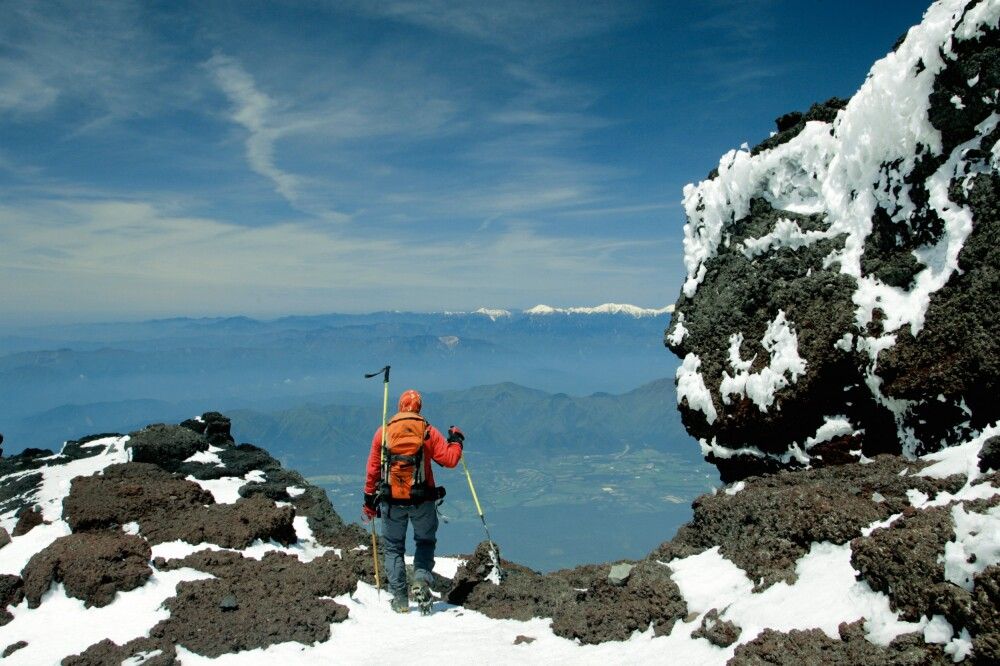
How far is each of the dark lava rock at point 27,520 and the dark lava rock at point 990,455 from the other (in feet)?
62.5

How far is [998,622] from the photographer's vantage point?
4969 millimetres

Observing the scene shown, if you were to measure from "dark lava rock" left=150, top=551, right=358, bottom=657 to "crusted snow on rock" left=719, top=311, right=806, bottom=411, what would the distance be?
29.4 feet

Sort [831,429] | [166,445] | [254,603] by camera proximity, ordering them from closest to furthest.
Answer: [254,603], [831,429], [166,445]

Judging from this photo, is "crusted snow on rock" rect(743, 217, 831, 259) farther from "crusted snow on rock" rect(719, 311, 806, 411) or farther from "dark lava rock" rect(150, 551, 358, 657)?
"dark lava rock" rect(150, 551, 358, 657)

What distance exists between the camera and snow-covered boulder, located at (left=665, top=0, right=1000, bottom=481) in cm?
955

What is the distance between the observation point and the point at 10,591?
472 inches

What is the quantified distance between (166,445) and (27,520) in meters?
5.53

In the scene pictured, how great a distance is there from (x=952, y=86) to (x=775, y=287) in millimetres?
4429

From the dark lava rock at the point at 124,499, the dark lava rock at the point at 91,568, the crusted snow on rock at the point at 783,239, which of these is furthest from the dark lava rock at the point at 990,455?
the dark lava rock at the point at 124,499

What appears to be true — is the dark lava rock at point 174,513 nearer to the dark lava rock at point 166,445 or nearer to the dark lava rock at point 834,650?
the dark lava rock at point 166,445

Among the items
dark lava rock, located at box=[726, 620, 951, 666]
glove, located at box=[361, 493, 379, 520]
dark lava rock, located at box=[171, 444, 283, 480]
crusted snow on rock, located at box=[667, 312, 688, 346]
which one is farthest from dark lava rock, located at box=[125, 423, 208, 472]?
dark lava rock, located at box=[726, 620, 951, 666]

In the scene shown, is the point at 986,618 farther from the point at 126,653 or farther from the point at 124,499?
the point at 124,499

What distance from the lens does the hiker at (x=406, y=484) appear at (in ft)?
39.7

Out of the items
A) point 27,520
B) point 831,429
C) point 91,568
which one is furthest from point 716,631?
point 27,520
